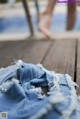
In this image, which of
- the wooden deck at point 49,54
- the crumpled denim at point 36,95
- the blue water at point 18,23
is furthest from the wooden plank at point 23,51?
the blue water at point 18,23

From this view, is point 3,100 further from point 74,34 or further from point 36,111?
point 74,34

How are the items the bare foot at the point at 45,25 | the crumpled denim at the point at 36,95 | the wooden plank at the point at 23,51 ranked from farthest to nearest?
1. the bare foot at the point at 45,25
2. the wooden plank at the point at 23,51
3. the crumpled denim at the point at 36,95

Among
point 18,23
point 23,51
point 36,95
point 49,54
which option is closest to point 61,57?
point 49,54

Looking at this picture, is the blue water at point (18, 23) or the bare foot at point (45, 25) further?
the blue water at point (18, 23)

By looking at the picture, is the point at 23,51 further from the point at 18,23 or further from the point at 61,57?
the point at 18,23

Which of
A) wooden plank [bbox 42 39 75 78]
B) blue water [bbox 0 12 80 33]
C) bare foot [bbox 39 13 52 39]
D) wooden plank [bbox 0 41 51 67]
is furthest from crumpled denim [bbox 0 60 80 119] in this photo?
blue water [bbox 0 12 80 33]

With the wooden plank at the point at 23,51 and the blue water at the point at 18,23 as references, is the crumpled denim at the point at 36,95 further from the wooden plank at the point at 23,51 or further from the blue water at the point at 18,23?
the blue water at the point at 18,23

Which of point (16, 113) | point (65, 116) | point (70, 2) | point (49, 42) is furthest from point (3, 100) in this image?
point (70, 2)

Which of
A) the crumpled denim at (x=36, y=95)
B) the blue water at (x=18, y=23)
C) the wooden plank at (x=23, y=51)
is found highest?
the crumpled denim at (x=36, y=95)
